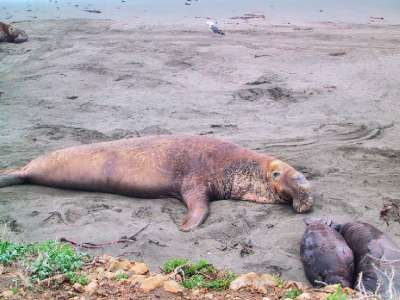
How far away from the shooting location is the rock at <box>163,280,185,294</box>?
116 inches

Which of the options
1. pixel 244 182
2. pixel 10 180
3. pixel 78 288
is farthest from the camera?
pixel 10 180

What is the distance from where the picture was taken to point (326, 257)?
12.5ft

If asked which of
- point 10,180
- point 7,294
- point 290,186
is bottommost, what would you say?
point 10,180

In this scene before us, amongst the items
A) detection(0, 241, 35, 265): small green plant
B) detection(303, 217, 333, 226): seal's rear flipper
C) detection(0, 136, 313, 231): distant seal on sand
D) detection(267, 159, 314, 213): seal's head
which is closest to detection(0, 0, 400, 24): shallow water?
detection(0, 136, 313, 231): distant seal on sand

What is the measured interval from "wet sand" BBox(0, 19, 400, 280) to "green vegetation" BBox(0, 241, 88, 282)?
78 centimetres

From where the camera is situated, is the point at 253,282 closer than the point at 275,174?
Yes

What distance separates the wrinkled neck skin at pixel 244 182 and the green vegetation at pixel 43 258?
2.19 m

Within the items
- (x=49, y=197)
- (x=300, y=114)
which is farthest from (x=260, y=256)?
(x=300, y=114)

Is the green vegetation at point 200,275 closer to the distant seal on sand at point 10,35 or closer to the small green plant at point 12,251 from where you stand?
the small green plant at point 12,251

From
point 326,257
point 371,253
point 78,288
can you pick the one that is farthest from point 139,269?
point 371,253

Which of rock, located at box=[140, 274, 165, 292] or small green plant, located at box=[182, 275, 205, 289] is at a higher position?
rock, located at box=[140, 274, 165, 292]

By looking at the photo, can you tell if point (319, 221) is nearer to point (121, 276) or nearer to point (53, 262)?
point (121, 276)

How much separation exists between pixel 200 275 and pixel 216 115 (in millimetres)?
4436

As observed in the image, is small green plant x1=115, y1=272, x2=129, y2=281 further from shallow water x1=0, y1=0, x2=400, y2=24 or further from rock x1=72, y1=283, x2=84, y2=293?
shallow water x1=0, y1=0, x2=400, y2=24
